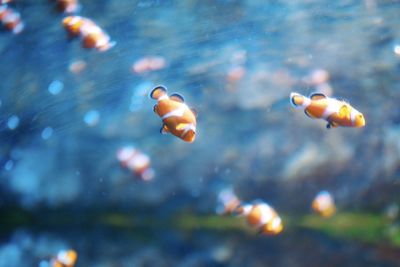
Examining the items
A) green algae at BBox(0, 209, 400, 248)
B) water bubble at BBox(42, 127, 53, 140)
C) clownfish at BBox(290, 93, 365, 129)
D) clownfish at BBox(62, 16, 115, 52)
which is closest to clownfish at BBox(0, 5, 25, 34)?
clownfish at BBox(62, 16, 115, 52)

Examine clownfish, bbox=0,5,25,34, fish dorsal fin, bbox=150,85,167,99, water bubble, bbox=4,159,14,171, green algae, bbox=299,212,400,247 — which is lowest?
green algae, bbox=299,212,400,247

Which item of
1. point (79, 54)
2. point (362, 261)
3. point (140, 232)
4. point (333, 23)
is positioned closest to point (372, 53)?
point (333, 23)

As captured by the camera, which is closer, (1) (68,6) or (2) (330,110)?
(2) (330,110)

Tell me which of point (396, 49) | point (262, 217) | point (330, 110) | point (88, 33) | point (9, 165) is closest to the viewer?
point (262, 217)

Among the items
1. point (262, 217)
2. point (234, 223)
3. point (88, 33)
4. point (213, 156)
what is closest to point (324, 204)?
point (262, 217)

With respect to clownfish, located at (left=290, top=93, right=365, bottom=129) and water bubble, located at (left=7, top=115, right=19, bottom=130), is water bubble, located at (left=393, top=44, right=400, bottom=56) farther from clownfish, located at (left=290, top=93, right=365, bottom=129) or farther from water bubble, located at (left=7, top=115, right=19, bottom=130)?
water bubble, located at (left=7, top=115, right=19, bottom=130)

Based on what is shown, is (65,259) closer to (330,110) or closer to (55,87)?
(55,87)

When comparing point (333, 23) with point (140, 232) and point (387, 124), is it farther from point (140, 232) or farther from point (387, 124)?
point (140, 232)
